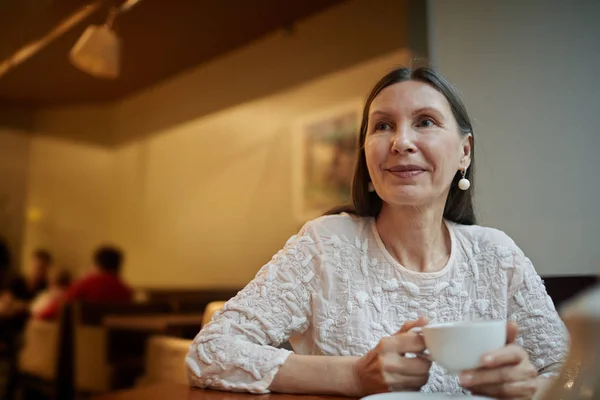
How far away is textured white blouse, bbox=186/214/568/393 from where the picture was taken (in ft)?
3.82

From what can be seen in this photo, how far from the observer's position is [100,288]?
4.56 metres

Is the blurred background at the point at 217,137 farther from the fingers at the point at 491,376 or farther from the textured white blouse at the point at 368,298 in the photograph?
the fingers at the point at 491,376

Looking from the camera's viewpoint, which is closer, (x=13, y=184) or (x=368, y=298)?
(x=368, y=298)

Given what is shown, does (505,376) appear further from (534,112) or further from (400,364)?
(534,112)

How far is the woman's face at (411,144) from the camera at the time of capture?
1.21 meters

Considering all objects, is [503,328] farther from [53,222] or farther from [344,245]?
[53,222]

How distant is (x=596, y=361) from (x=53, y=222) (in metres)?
7.40

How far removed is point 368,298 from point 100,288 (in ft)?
12.4

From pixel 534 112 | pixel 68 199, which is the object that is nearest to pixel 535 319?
pixel 534 112

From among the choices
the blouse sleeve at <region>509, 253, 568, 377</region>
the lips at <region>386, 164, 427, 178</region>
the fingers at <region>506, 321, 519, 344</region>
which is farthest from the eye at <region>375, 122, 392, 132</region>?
the fingers at <region>506, 321, 519, 344</region>

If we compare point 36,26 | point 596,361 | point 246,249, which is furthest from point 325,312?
point 36,26

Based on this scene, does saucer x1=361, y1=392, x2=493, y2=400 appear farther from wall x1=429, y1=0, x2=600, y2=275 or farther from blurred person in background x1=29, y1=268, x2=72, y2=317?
blurred person in background x1=29, y1=268, x2=72, y2=317

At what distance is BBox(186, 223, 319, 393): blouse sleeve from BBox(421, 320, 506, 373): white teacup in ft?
1.16

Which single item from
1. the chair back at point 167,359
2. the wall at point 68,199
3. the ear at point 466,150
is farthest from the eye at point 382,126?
the wall at point 68,199
